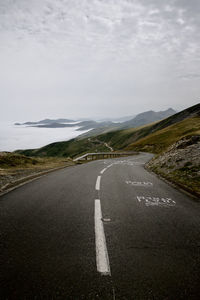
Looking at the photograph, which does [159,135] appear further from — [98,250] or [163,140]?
[98,250]

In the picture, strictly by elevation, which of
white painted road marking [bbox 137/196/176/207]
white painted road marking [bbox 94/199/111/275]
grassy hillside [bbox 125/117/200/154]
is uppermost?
grassy hillside [bbox 125/117/200/154]

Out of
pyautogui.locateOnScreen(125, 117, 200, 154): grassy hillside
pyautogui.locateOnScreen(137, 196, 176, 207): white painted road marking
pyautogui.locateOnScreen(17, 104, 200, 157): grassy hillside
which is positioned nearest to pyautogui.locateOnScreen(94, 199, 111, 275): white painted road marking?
pyautogui.locateOnScreen(137, 196, 176, 207): white painted road marking

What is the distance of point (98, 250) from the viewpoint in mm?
3156

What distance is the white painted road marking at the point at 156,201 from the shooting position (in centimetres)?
590

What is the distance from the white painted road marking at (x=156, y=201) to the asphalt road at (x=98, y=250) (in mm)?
101

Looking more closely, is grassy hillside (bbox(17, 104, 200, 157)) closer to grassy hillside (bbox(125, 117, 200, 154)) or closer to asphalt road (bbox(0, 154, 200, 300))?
grassy hillside (bbox(125, 117, 200, 154))

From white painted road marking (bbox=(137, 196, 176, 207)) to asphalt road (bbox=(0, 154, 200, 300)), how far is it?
0.10 m

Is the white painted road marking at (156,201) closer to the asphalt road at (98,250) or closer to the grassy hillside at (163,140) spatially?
the asphalt road at (98,250)

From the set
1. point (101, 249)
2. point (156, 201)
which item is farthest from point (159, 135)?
point (101, 249)

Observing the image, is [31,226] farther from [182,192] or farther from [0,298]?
[182,192]

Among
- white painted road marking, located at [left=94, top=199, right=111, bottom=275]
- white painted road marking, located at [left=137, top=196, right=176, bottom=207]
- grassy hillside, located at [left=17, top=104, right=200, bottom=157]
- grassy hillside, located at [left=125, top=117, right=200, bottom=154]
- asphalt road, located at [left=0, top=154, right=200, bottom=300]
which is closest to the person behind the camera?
asphalt road, located at [left=0, top=154, right=200, bottom=300]

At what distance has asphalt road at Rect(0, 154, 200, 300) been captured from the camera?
91.4 inches

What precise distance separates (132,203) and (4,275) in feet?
14.0

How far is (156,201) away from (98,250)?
3726 mm
